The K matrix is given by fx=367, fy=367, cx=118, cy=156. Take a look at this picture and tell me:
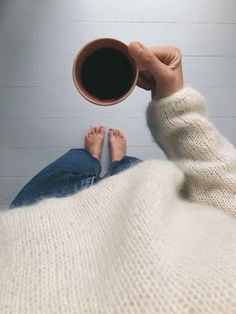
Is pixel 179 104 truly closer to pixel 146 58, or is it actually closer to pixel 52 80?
pixel 146 58

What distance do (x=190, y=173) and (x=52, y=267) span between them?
0.31 m

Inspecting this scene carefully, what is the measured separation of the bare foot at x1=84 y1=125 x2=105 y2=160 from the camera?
1207mm

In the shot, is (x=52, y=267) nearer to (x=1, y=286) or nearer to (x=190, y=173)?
(x=1, y=286)

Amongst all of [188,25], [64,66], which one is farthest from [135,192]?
[188,25]

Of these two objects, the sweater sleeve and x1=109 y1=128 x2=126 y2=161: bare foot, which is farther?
x1=109 y1=128 x2=126 y2=161: bare foot

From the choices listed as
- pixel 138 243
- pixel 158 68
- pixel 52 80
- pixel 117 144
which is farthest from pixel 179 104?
pixel 52 80

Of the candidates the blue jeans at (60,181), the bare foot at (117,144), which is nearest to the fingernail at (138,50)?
the blue jeans at (60,181)

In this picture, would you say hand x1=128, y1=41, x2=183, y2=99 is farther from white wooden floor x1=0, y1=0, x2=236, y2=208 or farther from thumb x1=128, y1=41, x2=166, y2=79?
white wooden floor x1=0, y1=0, x2=236, y2=208

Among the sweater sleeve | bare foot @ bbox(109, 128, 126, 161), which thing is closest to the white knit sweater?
the sweater sleeve

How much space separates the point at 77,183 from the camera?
0.83 m

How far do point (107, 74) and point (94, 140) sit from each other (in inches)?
23.0

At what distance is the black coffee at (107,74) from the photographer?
0.63 metres

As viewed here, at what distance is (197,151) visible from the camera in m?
0.63

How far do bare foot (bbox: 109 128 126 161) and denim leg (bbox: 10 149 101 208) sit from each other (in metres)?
0.23
